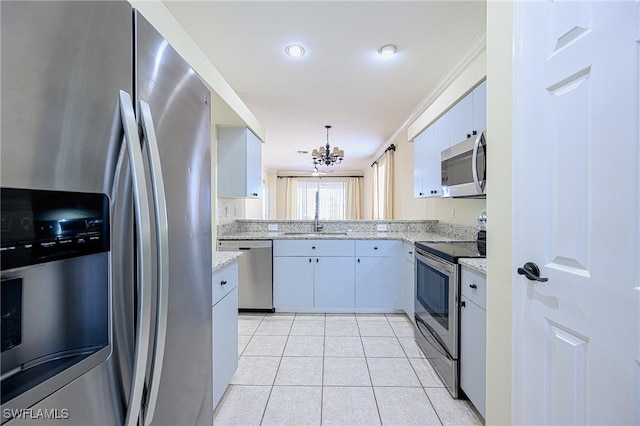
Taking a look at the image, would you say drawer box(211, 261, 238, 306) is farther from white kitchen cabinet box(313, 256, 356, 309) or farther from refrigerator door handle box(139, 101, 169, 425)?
white kitchen cabinet box(313, 256, 356, 309)

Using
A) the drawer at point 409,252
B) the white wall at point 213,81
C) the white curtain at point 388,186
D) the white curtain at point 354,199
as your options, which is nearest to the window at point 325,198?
the white curtain at point 354,199

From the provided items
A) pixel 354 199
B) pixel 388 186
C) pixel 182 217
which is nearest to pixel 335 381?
pixel 182 217

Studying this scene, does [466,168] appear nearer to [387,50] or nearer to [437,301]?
[437,301]

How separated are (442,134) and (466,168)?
0.65 m

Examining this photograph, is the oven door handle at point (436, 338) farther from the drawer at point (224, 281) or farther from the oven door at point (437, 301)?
the drawer at point (224, 281)

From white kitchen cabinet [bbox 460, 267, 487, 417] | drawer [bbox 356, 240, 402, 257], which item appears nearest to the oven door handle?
white kitchen cabinet [bbox 460, 267, 487, 417]

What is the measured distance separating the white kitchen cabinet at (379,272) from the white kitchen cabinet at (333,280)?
0.10m

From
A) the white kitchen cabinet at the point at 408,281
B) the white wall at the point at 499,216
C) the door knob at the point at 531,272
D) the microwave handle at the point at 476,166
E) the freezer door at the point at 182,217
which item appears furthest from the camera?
the white kitchen cabinet at the point at 408,281

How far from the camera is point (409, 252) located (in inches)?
113

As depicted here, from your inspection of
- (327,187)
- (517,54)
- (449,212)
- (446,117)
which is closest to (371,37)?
(446,117)

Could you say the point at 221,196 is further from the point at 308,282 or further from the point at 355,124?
the point at 355,124

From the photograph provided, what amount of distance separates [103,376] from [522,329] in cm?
130

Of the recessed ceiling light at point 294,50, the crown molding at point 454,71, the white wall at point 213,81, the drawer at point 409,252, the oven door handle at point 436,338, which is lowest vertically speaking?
the oven door handle at point 436,338

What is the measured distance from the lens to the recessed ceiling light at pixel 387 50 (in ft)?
7.73
